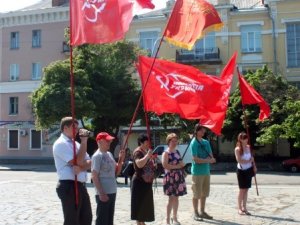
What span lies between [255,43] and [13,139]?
2257cm

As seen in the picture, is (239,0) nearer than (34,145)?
Yes

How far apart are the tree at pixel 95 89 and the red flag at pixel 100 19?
65.7ft

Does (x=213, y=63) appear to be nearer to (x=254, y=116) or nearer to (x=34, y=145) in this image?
(x=254, y=116)

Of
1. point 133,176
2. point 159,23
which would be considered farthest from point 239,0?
point 133,176

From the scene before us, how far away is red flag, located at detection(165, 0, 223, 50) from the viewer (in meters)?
8.34

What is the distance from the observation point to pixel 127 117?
100 feet

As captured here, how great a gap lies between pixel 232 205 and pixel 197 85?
4423 millimetres

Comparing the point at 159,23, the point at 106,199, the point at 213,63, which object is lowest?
the point at 106,199

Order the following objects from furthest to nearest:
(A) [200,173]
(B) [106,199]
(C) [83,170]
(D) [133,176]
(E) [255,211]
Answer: (E) [255,211] → (A) [200,173] → (D) [133,176] → (B) [106,199] → (C) [83,170]

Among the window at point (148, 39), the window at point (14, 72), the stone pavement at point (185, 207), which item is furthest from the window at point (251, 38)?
the stone pavement at point (185, 207)

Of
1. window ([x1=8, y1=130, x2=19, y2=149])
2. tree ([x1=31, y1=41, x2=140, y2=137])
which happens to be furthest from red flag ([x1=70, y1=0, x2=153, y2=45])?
window ([x1=8, y1=130, x2=19, y2=149])

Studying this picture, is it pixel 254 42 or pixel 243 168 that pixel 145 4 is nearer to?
pixel 243 168

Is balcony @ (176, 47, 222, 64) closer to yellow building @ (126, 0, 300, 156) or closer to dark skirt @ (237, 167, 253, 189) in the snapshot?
yellow building @ (126, 0, 300, 156)

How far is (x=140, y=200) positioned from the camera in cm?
832
